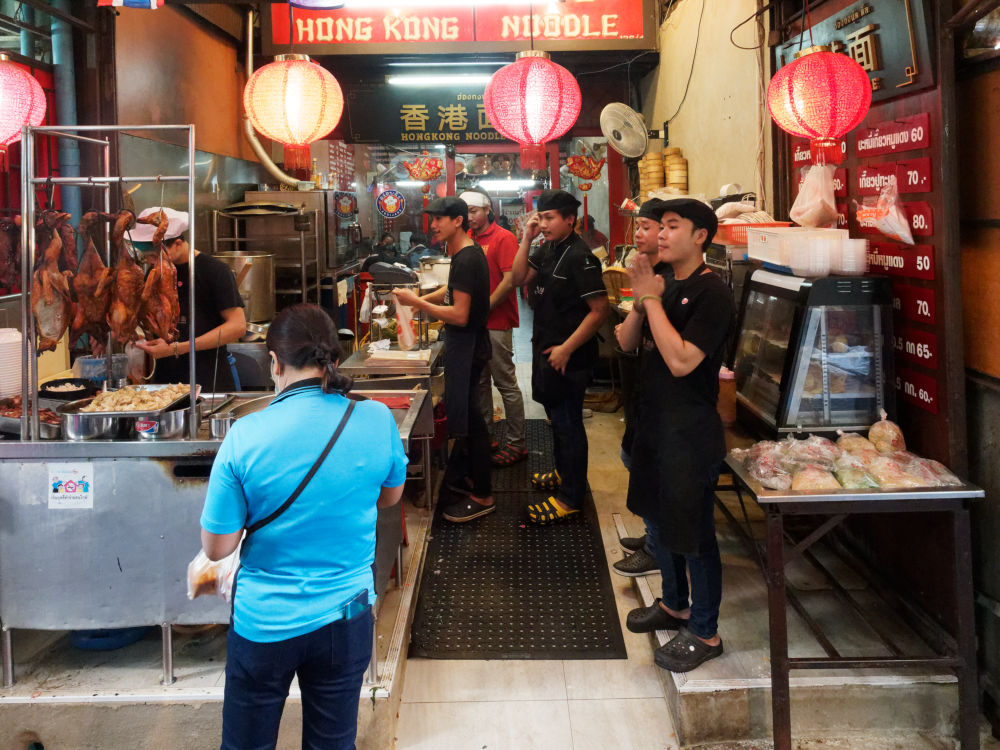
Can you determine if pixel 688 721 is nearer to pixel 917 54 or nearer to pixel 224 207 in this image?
pixel 917 54

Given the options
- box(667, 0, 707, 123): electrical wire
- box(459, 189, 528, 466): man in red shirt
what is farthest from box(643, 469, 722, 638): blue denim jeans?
box(667, 0, 707, 123): electrical wire

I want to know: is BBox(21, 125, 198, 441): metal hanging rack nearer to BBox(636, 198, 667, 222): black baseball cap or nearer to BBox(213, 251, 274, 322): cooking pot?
BBox(636, 198, 667, 222): black baseball cap

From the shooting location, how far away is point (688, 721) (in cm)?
316

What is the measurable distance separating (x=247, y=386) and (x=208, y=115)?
408 centimetres

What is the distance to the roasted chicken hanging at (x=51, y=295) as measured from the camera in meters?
3.13

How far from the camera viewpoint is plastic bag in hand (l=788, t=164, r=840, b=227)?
3.98 m

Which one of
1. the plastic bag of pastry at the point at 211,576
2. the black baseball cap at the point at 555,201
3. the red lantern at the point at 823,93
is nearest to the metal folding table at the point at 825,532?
the red lantern at the point at 823,93

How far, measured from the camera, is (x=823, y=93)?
3.62 m

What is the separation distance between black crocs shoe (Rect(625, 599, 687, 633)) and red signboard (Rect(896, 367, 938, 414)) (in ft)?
4.62

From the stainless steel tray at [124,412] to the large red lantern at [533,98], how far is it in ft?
9.74

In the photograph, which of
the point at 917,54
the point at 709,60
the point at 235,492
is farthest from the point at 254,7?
the point at 235,492

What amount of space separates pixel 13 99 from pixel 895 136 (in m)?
4.53

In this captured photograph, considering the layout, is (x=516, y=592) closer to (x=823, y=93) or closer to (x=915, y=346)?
(x=915, y=346)

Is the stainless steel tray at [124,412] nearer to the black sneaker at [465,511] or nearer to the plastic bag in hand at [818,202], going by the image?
the black sneaker at [465,511]
